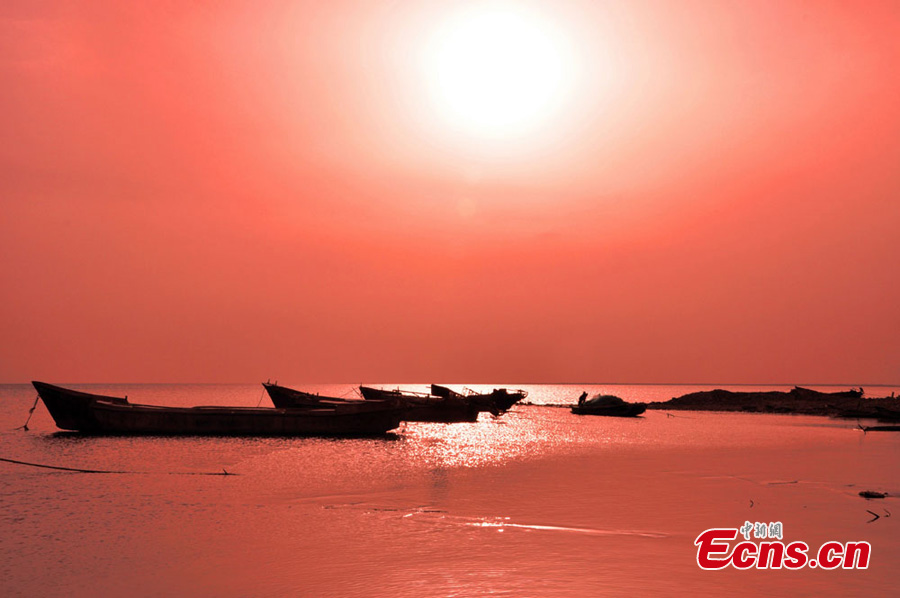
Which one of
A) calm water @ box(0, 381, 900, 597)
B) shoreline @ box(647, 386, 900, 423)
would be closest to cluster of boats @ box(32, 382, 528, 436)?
calm water @ box(0, 381, 900, 597)

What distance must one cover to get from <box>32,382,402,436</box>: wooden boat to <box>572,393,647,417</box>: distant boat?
42.0 meters

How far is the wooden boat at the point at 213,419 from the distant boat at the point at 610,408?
4204 cm

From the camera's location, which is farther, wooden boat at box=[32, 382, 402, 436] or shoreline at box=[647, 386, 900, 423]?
shoreline at box=[647, 386, 900, 423]

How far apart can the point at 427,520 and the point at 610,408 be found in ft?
218

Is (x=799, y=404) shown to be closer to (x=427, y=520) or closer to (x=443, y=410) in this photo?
(x=443, y=410)

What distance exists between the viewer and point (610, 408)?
80.5 m

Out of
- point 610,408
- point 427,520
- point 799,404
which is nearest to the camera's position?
point 427,520

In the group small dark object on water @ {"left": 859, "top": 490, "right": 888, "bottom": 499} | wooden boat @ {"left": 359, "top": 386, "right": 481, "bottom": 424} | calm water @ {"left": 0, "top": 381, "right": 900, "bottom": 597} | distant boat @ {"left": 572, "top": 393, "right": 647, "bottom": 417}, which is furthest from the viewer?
distant boat @ {"left": 572, "top": 393, "right": 647, "bottom": 417}

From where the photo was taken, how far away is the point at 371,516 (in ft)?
59.3

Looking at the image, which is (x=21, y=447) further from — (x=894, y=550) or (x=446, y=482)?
(x=894, y=550)

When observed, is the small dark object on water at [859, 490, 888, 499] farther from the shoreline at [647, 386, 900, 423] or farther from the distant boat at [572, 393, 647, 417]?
the distant boat at [572, 393, 647, 417]

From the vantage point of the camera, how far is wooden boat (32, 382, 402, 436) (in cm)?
4319

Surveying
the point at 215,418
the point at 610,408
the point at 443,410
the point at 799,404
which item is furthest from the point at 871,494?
the point at 799,404

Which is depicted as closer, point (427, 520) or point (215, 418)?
point (427, 520)
